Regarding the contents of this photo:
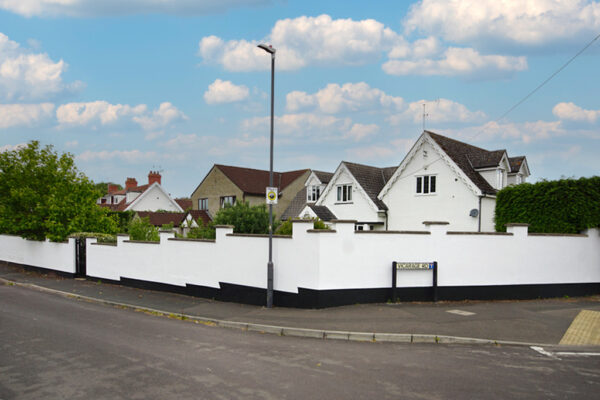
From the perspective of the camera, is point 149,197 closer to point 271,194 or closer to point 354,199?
point 354,199

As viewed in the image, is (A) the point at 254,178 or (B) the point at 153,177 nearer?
(A) the point at 254,178

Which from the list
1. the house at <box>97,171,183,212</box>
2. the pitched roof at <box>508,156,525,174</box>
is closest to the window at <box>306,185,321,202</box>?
the pitched roof at <box>508,156,525,174</box>

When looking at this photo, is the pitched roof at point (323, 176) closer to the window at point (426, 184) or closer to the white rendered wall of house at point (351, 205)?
the white rendered wall of house at point (351, 205)

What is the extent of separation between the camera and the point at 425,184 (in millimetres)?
27188

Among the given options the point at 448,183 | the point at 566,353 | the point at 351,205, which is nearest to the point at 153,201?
the point at 351,205

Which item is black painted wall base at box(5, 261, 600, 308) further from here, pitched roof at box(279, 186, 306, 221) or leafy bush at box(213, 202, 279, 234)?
pitched roof at box(279, 186, 306, 221)

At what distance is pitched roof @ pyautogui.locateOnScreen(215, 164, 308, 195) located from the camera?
44.9 metres

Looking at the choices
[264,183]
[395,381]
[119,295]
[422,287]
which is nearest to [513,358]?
[395,381]

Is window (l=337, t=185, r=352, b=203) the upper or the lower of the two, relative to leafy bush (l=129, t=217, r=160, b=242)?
upper

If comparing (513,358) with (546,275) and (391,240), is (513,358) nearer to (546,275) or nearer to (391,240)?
(391,240)

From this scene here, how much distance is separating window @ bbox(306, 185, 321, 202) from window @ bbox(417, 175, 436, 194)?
11.1 m

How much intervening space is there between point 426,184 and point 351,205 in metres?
5.92

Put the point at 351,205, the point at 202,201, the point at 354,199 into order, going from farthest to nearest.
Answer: the point at 202,201 → the point at 351,205 → the point at 354,199

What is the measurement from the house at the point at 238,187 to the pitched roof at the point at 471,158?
20.9 metres
